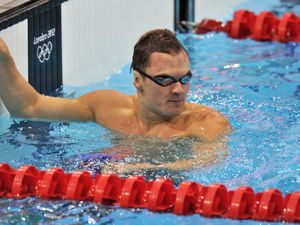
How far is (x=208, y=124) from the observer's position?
3939 millimetres

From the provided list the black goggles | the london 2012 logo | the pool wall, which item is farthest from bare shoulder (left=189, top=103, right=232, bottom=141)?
the london 2012 logo

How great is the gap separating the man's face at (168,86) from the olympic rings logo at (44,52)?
1107 mm

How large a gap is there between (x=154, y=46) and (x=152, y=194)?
0.76m

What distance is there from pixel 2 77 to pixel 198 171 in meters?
1.01

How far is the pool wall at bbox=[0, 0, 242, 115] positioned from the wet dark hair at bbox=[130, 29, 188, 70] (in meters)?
0.92

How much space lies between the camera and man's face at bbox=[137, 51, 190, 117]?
3.82m

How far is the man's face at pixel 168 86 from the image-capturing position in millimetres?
3824

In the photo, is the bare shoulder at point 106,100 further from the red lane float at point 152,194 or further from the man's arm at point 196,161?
the red lane float at point 152,194

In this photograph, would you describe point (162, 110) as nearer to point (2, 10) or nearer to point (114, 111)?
point (114, 111)

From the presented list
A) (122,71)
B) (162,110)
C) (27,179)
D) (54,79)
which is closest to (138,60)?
(162,110)

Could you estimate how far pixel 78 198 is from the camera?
3.48 metres

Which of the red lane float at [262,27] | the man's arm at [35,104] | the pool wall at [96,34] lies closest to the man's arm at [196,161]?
the man's arm at [35,104]

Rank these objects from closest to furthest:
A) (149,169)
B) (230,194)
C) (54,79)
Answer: (230,194)
(149,169)
(54,79)

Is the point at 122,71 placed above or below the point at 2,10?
below
